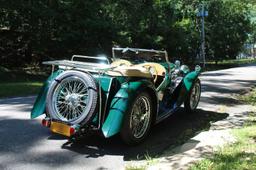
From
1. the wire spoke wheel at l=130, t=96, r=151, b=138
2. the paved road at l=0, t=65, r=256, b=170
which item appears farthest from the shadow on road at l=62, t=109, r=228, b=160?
the wire spoke wheel at l=130, t=96, r=151, b=138

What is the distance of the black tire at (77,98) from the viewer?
207 inches

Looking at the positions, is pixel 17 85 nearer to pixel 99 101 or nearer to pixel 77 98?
pixel 77 98

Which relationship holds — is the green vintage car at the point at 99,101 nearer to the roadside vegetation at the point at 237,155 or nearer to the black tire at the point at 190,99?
the roadside vegetation at the point at 237,155

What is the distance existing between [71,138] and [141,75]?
1.41 m

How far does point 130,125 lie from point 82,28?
14.8 metres

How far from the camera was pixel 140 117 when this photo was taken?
19.1 feet

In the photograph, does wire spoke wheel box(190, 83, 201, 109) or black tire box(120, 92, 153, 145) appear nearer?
black tire box(120, 92, 153, 145)

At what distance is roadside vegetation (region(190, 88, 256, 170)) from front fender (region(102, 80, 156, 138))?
118cm

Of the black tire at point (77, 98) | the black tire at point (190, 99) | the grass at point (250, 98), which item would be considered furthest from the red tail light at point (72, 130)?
the grass at point (250, 98)

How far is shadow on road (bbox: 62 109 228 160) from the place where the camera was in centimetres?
544

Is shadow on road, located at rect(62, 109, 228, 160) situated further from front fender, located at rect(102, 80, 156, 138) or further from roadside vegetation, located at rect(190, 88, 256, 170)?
roadside vegetation, located at rect(190, 88, 256, 170)

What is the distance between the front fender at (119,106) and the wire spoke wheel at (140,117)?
0.19 m

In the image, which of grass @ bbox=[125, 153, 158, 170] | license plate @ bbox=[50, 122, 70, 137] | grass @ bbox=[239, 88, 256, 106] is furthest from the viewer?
grass @ bbox=[239, 88, 256, 106]

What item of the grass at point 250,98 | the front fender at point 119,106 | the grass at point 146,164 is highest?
the front fender at point 119,106
